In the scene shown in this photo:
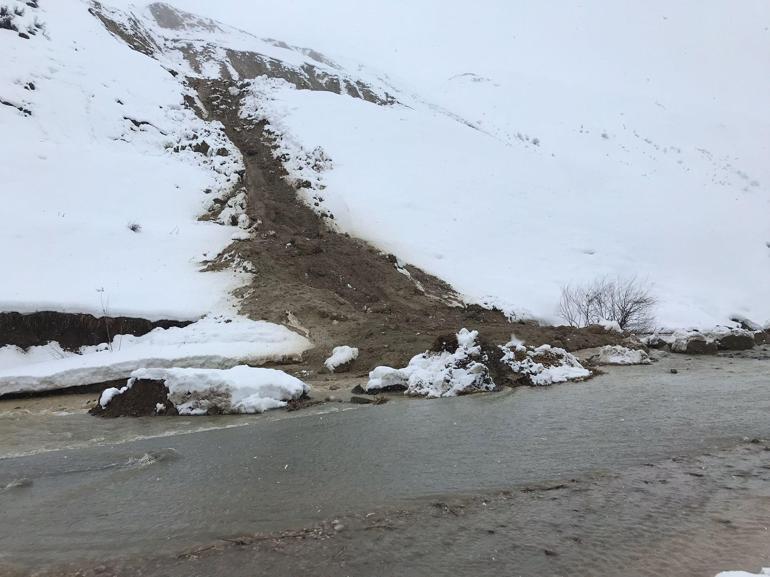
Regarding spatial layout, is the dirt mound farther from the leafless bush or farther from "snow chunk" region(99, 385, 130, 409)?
the leafless bush

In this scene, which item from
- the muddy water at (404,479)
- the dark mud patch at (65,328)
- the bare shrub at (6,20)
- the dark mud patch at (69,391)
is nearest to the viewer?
the muddy water at (404,479)

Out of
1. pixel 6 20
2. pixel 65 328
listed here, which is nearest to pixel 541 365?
pixel 65 328

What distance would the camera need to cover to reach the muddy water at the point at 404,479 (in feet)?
13.9

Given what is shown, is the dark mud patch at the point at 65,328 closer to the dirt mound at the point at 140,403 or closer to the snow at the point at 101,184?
the snow at the point at 101,184

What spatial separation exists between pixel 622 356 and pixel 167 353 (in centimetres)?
1080

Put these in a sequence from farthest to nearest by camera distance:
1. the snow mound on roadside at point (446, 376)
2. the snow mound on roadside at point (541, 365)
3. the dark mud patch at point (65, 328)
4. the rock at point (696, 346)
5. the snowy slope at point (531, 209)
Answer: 1. the snowy slope at point (531, 209)
2. the rock at point (696, 346)
3. the dark mud patch at point (65, 328)
4. the snow mound on roadside at point (541, 365)
5. the snow mound on roadside at point (446, 376)

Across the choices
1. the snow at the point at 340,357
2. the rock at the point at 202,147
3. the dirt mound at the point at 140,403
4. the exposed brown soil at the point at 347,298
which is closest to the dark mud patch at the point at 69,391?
the dirt mound at the point at 140,403

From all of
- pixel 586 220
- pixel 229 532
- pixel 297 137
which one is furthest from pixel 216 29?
pixel 229 532

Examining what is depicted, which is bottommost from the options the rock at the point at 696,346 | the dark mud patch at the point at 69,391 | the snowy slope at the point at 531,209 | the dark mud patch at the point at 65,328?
the dark mud patch at the point at 69,391

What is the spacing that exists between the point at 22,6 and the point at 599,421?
1539 inches

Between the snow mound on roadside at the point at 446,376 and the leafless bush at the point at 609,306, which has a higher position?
the leafless bush at the point at 609,306

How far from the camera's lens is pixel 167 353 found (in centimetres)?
1178

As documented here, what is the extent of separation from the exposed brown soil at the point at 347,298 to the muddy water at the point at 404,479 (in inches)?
176

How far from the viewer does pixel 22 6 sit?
3100cm
